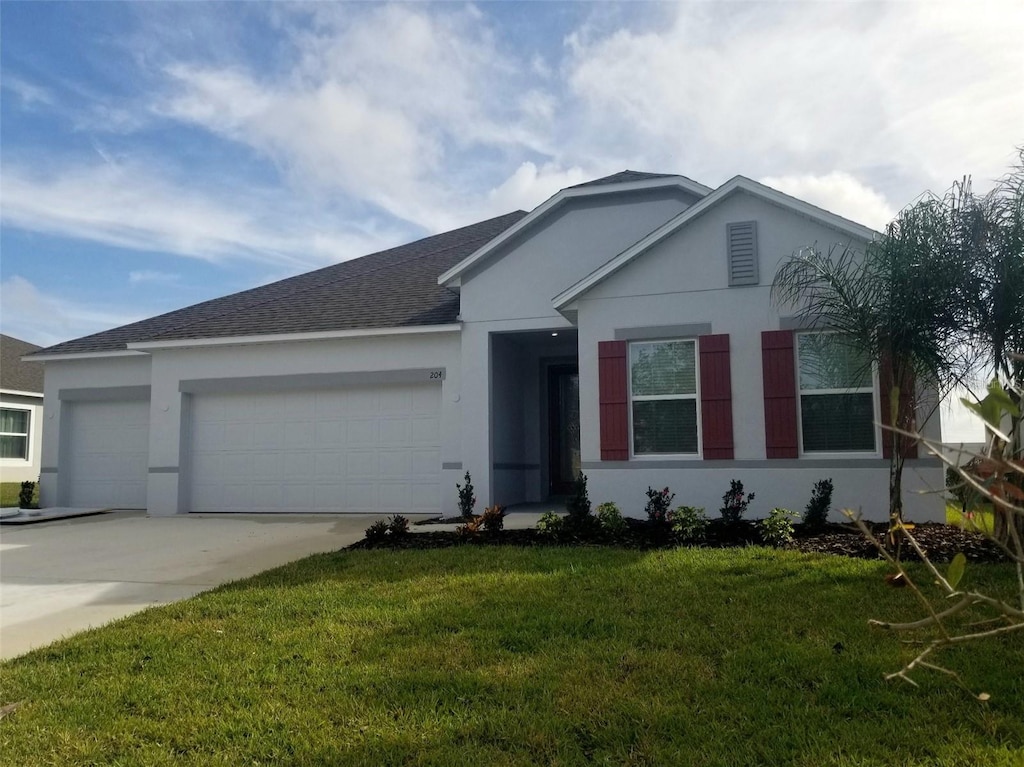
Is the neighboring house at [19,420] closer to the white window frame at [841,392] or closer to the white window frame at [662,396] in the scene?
the white window frame at [662,396]

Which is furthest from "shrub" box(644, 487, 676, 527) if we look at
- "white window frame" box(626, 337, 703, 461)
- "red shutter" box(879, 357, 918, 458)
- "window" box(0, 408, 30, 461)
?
"window" box(0, 408, 30, 461)

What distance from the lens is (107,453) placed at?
53.6 feet

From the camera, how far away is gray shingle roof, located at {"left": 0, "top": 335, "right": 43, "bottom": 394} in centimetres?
2331

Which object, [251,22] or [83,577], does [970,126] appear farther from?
[83,577]

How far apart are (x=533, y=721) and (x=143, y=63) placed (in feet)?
39.2

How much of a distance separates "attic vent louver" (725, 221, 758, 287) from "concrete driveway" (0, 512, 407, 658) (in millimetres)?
6727

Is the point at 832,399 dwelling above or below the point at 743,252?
below

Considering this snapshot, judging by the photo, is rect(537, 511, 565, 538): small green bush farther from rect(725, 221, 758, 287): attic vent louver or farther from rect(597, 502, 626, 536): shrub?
rect(725, 221, 758, 287): attic vent louver

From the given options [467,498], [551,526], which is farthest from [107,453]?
[551,526]

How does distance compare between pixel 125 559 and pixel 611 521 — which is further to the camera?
pixel 125 559

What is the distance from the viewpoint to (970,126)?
8.44 meters

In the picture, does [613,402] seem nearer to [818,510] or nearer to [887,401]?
[818,510]

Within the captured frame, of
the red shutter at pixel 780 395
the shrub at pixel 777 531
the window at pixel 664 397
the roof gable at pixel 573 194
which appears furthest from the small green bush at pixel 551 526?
the roof gable at pixel 573 194

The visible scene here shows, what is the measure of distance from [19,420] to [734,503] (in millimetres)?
23754
